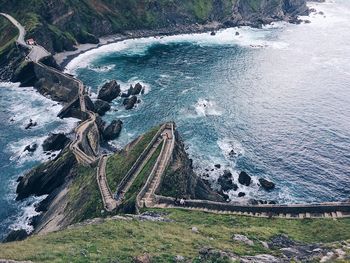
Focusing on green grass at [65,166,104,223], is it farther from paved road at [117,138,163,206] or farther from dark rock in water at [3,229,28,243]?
dark rock in water at [3,229,28,243]

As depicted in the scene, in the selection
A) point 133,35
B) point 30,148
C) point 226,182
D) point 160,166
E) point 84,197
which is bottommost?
point 226,182

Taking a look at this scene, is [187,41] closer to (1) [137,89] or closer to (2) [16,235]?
(1) [137,89]

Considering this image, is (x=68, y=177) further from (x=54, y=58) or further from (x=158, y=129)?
(x=54, y=58)

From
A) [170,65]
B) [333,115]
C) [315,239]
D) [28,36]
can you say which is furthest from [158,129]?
[28,36]

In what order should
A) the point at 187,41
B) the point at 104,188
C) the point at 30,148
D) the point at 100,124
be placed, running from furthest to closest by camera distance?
1. the point at 187,41
2. the point at 100,124
3. the point at 30,148
4. the point at 104,188

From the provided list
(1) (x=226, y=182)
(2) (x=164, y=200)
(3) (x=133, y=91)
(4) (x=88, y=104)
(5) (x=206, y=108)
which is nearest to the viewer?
(2) (x=164, y=200)

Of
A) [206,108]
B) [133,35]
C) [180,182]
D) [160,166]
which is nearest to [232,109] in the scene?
[206,108]
